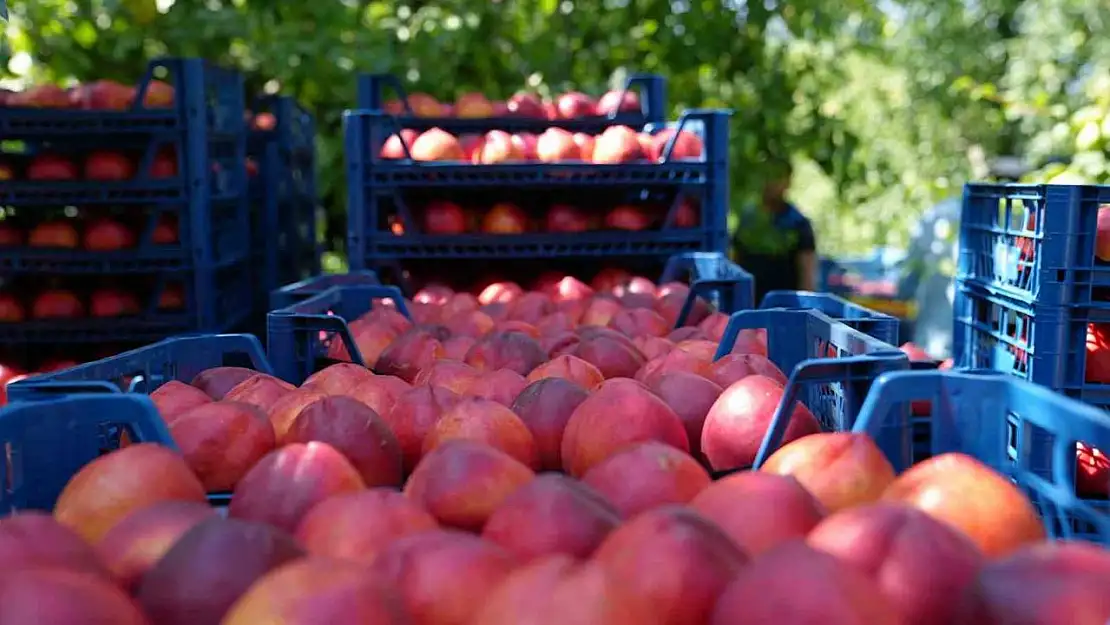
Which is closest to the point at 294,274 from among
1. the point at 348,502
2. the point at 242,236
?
the point at 242,236

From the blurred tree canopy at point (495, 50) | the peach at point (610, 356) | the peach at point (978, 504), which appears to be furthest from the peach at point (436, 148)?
the peach at point (978, 504)

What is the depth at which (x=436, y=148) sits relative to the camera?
158 inches

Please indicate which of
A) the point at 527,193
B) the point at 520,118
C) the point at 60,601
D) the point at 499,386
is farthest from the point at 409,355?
the point at 520,118

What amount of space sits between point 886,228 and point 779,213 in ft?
34.9

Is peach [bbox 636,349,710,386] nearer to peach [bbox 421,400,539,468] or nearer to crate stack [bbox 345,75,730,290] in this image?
peach [bbox 421,400,539,468]

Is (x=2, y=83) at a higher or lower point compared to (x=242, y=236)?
higher

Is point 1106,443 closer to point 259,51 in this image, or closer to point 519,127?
point 519,127

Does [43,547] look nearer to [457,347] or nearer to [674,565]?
[674,565]

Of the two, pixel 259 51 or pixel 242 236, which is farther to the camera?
pixel 259 51

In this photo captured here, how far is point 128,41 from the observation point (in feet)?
21.1

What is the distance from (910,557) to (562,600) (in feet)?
1.21

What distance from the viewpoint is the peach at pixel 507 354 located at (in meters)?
2.24

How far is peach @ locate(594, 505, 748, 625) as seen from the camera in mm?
983

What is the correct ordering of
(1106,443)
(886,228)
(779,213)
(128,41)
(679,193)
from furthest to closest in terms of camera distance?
(886,228), (779,213), (128,41), (679,193), (1106,443)
